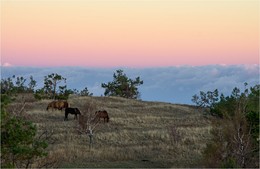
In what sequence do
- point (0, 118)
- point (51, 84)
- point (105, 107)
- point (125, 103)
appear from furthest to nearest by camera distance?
point (51, 84) → point (125, 103) → point (105, 107) → point (0, 118)

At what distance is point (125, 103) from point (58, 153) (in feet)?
117

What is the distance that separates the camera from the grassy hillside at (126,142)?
946 inches

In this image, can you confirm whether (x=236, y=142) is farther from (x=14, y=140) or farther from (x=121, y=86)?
(x=121, y=86)

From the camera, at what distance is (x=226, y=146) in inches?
826

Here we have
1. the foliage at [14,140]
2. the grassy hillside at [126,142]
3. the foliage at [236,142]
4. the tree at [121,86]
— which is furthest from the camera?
the tree at [121,86]

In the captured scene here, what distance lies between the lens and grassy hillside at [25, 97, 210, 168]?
946 inches

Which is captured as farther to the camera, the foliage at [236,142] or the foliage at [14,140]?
the foliage at [236,142]

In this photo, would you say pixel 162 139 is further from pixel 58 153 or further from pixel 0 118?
pixel 0 118

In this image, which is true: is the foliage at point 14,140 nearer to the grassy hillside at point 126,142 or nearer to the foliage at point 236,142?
the grassy hillside at point 126,142

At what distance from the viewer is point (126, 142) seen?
30469 mm

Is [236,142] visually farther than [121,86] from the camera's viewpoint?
No

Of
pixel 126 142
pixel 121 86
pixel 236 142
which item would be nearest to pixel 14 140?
pixel 236 142

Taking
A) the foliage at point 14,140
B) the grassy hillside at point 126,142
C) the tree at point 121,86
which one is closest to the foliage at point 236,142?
the grassy hillside at point 126,142

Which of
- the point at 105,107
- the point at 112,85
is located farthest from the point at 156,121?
the point at 112,85
